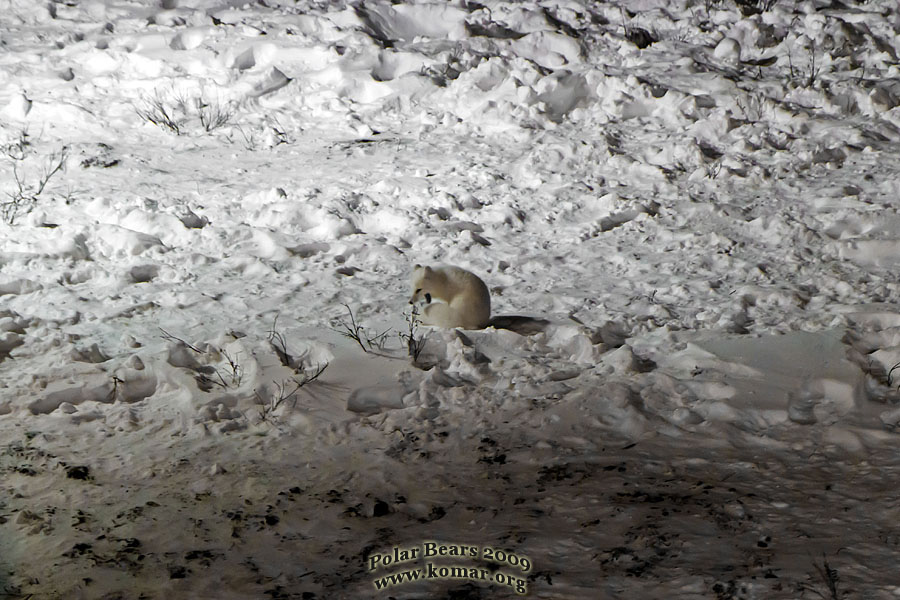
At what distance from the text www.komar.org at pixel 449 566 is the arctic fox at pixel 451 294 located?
5.69 ft

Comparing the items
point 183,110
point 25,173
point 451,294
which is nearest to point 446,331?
point 451,294

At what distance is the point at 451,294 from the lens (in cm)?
427

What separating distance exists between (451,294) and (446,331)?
0.64ft

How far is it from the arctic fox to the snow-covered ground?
0.39 ft

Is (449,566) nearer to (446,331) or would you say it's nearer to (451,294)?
(446,331)

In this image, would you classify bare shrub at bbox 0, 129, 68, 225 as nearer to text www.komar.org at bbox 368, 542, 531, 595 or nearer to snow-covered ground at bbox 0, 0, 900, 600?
snow-covered ground at bbox 0, 0, 900, 600

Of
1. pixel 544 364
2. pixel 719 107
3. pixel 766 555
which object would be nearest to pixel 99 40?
pixel 719 107

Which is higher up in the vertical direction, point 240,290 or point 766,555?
point 766,555

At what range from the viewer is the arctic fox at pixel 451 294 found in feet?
13.9

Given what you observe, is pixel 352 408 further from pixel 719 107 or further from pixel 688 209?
pixel 719 107

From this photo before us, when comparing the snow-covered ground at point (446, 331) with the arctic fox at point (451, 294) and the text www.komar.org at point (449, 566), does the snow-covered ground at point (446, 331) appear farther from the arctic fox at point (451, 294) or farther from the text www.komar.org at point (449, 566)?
the arctic fox at point (451, 294)

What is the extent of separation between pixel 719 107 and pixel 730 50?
1376 millimetres

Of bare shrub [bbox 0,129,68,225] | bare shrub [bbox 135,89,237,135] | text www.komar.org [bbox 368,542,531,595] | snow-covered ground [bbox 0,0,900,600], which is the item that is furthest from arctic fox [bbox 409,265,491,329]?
bare shrub [bbox 135,89,237,135]

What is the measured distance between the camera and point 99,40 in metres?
8.60
